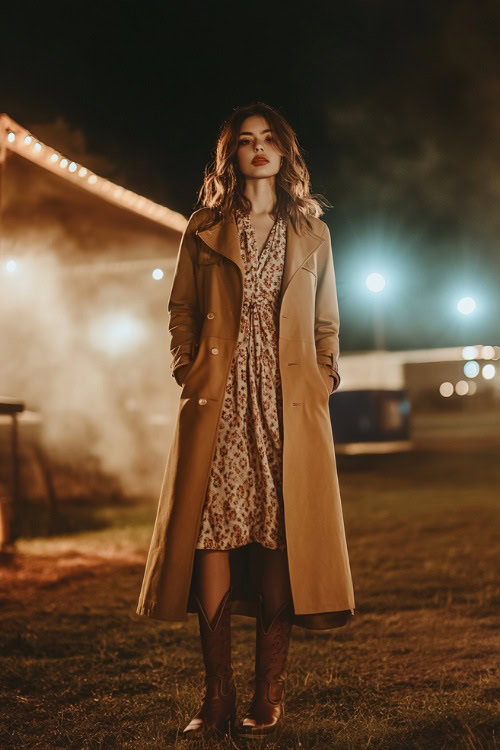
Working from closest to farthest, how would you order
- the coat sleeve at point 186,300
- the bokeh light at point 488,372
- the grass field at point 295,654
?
the grass field at point 295,654
the coat sleeve at point 186,300
the bokeh light at point 488,372

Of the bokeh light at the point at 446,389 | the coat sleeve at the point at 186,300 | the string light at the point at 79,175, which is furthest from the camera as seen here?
the bokeh light at the point at 446,389

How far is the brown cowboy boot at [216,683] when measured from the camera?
97.8 inches

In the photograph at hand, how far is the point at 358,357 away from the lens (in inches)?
1292

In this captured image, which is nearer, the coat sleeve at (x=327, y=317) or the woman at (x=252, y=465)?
the woman at (x=252, y=465)

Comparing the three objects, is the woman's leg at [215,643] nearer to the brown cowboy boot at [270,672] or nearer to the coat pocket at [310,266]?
the brown cowboy boot at [270,672]

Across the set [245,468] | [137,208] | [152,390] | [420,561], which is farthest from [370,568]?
[152,390]

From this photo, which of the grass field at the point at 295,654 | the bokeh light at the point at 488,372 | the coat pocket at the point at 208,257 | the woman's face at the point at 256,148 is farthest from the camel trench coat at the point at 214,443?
the bokeh light at the point at 488,372

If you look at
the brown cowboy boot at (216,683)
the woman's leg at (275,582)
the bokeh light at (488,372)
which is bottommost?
the brown cowboy boot at (216,683)

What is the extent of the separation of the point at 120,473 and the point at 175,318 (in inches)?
264

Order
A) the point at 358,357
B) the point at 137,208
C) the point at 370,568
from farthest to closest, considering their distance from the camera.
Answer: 1. the point at 358,357
2. the point at 137,208
3. the point at 370,568

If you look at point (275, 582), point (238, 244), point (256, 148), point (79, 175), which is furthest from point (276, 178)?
point (79, 175)

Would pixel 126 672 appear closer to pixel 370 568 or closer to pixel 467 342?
pixel 370 568

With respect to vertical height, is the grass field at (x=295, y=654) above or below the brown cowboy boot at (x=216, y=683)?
below

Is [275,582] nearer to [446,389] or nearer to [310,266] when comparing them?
[310,266]
